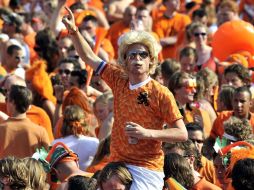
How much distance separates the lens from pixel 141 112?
7.49 metres

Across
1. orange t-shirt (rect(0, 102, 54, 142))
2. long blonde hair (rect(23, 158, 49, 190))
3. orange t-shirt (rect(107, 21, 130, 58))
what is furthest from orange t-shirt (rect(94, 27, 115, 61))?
long blonde hair (rect(23, 158, 49, 190))

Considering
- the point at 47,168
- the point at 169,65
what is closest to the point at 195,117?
the point at 169,65

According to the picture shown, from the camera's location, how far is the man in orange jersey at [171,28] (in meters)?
15.5

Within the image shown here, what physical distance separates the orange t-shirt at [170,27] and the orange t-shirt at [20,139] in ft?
19.5

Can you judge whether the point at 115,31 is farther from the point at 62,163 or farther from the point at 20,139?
the point at 62,163

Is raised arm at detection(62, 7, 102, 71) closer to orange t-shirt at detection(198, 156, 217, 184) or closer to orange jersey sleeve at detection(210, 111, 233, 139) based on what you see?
orange t-shirt at detection(198, 156, 217, 184)

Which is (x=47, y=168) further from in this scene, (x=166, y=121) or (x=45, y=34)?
(x=45, y=34)

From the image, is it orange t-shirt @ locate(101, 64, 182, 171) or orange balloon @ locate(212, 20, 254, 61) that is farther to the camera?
orange balloon @ locate(212, 20, 254, 61)

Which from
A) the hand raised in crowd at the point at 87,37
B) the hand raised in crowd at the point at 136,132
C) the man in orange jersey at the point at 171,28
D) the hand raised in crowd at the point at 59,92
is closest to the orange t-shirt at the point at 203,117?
the hand raised in crowd at the point at 59,92

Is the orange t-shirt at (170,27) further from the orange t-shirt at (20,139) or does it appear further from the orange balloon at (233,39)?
the orange t-shirt at (20,139)

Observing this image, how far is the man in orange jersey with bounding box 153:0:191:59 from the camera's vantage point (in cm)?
1552

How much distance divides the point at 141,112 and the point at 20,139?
8.68ft

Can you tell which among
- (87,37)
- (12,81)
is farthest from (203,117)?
(87,37)

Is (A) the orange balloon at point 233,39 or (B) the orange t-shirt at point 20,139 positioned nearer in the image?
(B) the orange t-shirt at point 20,139
